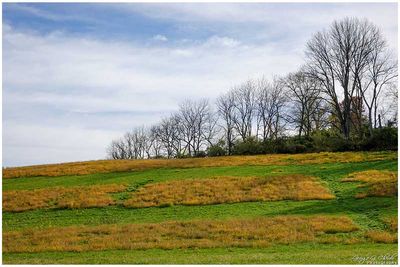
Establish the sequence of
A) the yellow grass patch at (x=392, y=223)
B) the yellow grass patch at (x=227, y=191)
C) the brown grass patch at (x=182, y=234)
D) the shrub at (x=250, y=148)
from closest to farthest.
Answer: the brown grass patch at (x=182, y=234)
the yellow grass patch at (x=392, y=223)
the yellow grass patch at (x=227, y=191)
the shrub at (x=250, y=148)

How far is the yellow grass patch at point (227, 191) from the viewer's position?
3153 cm

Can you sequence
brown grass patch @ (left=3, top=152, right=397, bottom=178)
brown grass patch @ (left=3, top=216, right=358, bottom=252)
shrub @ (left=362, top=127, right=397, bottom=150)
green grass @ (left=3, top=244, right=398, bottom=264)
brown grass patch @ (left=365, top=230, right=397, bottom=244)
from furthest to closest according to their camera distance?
1. shrub @ (left=362, top=127, right=397, bottom=150)
2. brown grass patch @ (left=3, top=152, right=397, bottom=178)
3. brown grass patch @ (left=3, top=216, right=358, bottom=252)
4. brown grass patch @ (left=365, top=230, right=397, bottom=244)
5. green grass @ (left=3, top=244, right=398, bottom=264)

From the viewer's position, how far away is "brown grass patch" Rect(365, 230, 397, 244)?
20344mm

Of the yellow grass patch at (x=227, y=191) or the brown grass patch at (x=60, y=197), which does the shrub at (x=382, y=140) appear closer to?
the yellow grass patch at (x=227, y=191)

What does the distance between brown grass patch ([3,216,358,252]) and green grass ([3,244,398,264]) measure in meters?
0.81

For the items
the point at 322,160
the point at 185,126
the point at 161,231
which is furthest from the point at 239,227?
the point at 185,126

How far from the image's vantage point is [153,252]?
1955 centimetres

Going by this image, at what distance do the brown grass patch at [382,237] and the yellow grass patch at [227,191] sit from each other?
373 inches

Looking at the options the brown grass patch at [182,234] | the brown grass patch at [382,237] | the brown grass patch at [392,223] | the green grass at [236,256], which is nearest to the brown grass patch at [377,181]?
the brown grass patch at [392,223]

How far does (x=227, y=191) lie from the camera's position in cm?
3384

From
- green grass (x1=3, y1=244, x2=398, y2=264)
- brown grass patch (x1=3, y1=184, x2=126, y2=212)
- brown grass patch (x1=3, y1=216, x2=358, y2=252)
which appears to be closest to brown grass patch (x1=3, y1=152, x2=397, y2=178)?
brown grass patch (x1=3, y1=184, x2=126, y2=212)

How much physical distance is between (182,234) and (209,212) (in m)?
6.10

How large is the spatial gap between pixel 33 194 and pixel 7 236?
11630mm

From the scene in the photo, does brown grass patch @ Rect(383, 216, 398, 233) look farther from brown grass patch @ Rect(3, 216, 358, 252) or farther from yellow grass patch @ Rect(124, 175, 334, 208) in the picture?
yellow grass patch @ Rect(124, 175, 334, 208)
